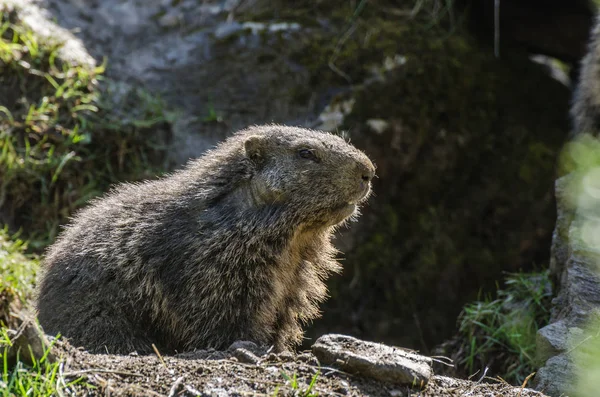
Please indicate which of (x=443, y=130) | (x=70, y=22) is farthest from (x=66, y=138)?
(x=443, y=130)

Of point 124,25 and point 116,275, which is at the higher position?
point 124,25

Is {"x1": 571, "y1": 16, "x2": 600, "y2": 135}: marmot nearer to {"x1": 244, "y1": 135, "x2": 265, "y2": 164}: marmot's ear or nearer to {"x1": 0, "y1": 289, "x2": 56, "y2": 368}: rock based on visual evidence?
{"x1": 244, "y1": 135, "x2": 265, "y2": 164}: marmot's ear

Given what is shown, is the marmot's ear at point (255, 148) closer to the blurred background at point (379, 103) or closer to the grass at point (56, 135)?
the grass at point (56, 135)

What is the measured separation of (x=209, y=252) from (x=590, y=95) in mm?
4129

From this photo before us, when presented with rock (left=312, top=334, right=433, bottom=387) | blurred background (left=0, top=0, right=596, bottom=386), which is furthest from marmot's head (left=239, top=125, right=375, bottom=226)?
blurred background (left=0, top=0, right=596, bottom=386)

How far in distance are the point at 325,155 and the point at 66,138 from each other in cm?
347

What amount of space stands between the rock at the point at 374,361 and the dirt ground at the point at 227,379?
4 centimetres

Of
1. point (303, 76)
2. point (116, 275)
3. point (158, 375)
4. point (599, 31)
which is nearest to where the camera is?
point (158, 375)

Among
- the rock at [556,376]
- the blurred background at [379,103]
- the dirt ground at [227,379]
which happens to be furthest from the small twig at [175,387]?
the blurred background at [379,103]

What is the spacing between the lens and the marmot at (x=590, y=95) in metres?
6.82

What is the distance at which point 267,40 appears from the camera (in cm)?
→ 844

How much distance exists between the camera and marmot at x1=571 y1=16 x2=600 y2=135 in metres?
6.82

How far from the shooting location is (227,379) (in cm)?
369

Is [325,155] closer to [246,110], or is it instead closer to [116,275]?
[116,275]
